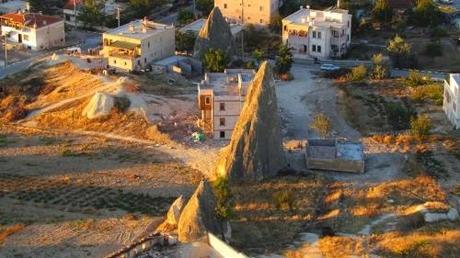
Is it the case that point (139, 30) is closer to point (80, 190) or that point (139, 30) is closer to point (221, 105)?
point (221, 105)

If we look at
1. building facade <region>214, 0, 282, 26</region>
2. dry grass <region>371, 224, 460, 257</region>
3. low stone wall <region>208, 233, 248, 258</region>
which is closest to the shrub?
low stone wall <region>208, 233, 248, 258</region>

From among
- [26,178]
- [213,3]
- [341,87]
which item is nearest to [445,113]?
[341,87]

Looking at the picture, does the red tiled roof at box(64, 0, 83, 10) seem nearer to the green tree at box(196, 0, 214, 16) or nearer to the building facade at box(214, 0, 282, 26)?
the green tree at box(196, 0, 214, 16)

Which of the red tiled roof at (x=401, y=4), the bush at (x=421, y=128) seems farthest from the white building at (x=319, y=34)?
the bush at (x=421, y=128)

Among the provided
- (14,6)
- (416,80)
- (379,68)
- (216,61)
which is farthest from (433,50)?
(14,6)

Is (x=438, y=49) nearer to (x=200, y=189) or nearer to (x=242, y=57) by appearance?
(x=242, y=57)
